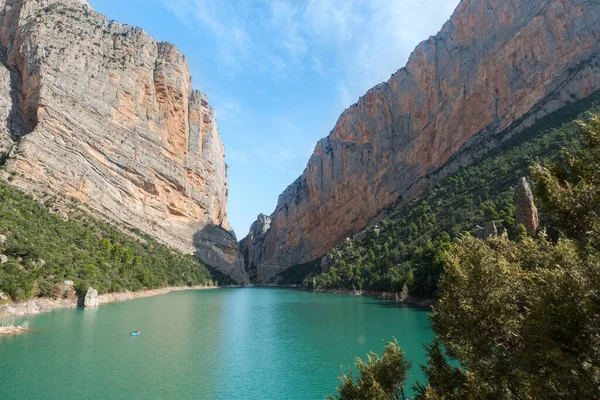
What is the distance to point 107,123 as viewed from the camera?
230 feet

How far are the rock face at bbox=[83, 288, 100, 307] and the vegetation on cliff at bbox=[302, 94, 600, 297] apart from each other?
31208 millimetres

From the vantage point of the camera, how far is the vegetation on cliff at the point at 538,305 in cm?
441

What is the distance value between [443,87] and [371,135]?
21.5 meters

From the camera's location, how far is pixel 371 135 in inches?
3831

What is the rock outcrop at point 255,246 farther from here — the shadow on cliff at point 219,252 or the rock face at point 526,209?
the rock face at point 526,209

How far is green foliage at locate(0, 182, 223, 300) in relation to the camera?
30.6m

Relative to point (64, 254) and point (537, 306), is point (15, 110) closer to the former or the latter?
point (64, 254)

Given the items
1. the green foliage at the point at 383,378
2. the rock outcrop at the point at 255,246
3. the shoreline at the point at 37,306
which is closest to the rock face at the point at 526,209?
the green foliage at the point at 383,378

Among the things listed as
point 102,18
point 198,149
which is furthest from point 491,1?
point 102,18

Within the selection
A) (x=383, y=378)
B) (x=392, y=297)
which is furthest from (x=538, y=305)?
(x=392, y=297)

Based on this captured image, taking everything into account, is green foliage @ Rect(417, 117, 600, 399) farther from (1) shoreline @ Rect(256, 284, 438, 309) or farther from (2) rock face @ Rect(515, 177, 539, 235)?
(1) shoreline @ Rect(256, 284, 438, 309)

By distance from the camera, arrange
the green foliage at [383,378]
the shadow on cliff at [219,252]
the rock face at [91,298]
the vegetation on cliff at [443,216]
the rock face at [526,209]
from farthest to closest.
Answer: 1. the shadow on cliff at [219,252]
2. the vegetation on cliff at [443,216]
3. the rock face at [91,298]
4. the rock face at [526,209]
5. the green foliage at [383,378]

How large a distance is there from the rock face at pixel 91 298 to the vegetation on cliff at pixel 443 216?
31208mm

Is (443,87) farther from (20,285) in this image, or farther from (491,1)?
(20,285)
